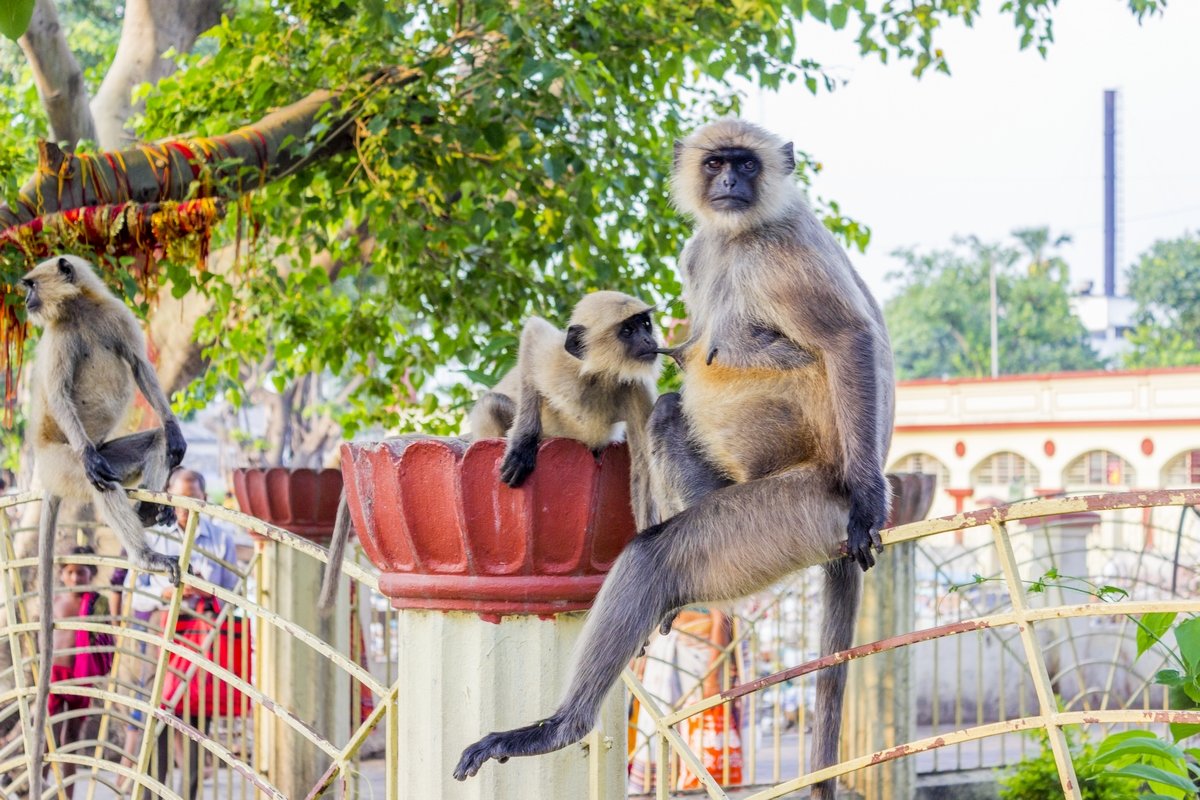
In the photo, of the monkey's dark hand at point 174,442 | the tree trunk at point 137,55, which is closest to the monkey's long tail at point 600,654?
the monkey's dark hand at point 174,442

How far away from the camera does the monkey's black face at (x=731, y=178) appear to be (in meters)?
2.21

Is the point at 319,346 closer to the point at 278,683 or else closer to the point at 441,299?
the point at 441,299

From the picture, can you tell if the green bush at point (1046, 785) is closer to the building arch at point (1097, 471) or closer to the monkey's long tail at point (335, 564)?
the monkey's long tail at point (335, 564)

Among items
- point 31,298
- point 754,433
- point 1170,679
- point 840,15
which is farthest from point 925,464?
point 1170,679

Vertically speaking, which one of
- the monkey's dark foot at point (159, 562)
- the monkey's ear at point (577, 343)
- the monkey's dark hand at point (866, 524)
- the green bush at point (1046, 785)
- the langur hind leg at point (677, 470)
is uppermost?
the monkey's ear at point (577, 343)

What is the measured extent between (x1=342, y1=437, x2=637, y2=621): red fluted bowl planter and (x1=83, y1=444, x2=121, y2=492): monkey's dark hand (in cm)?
238

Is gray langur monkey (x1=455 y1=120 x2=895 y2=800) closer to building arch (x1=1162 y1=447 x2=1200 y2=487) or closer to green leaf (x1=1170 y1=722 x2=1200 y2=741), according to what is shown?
green leaf (x1=1170 y1=722 x2=1200 y2=741)

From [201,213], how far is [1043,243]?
4910cm

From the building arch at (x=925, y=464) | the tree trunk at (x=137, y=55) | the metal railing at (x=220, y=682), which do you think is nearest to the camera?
the metal railing at (x=220, y=682)

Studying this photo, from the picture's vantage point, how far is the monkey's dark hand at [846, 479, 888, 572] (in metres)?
1.74

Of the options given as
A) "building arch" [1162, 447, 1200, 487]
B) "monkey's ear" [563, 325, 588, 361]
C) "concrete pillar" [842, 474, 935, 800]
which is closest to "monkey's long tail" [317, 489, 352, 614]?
"monkey's ear" [563, 325, 588, 361]

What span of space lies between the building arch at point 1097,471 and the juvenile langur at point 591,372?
24.4 m

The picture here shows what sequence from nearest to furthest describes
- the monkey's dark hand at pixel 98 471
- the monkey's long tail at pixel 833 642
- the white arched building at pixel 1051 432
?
1. the monkey's long tail at pixel 833 642
2. the monkey's dark hand at pixel 98 471
3. the white arched building at pixel 1051 432

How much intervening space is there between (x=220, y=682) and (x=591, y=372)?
299 centimetres
